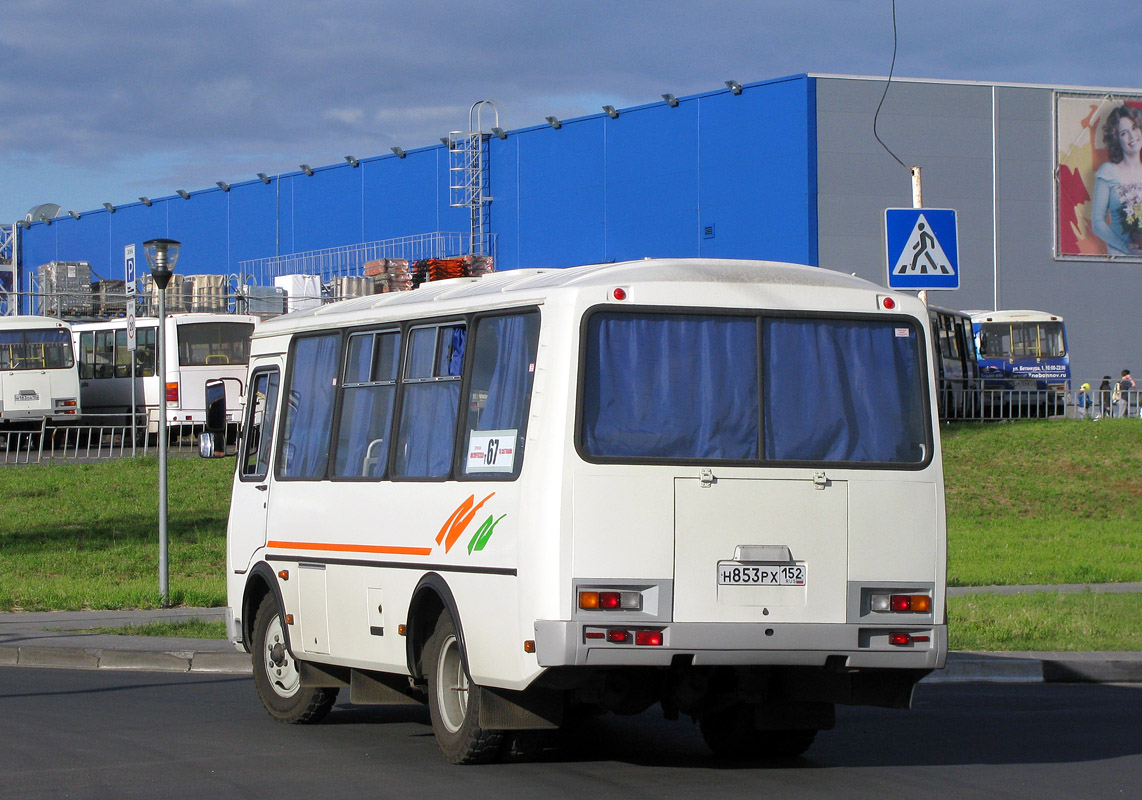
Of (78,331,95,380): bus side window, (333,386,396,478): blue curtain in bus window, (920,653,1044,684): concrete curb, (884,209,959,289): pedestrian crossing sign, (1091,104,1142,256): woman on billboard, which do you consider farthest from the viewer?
(1091,104,1142,256): woman on billboard

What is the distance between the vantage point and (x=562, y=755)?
913 centimetres

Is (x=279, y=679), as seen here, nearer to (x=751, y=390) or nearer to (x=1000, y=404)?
(x=751, y=390)

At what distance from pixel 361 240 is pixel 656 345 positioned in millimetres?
59909

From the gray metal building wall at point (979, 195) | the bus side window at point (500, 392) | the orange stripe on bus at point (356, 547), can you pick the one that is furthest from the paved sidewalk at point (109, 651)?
the gray metal building wall at point (979, 195)

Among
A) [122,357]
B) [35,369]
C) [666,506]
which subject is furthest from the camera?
[122,357]

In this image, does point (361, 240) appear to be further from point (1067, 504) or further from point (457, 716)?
point (457, 716)

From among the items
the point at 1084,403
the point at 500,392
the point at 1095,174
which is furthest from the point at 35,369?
the point at 1095,174

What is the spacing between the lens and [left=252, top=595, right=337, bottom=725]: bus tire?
10.6 m

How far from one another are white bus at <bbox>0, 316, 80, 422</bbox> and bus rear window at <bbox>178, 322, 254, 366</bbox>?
4071 mm

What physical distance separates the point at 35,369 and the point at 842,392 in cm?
3819

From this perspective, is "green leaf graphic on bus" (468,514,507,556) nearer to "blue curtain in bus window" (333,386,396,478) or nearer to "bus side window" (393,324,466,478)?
"bus side window" (393,324,466,478)

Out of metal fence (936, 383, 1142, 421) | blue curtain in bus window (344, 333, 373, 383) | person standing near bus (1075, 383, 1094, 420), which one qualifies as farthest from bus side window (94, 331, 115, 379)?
blue curtain in bus window (344, 333, 373, 383)

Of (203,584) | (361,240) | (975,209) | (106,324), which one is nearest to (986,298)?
(975,209)

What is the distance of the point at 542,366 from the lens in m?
8.18
